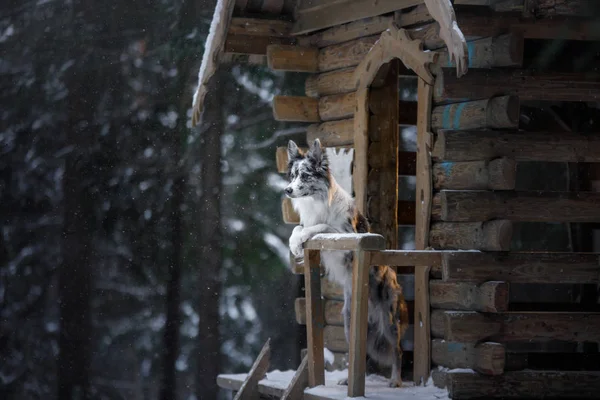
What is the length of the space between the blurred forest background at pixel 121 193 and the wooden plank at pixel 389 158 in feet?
21.9

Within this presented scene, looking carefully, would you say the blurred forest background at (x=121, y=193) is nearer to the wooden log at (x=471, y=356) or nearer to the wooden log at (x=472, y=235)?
the wooden log at (x=472, y=235)

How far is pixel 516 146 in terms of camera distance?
9.41 m

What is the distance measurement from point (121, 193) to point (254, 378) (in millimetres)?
7677

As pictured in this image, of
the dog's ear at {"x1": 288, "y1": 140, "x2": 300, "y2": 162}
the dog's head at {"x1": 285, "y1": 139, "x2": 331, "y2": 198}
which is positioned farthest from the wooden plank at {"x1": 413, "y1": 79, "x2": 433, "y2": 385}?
the dog's ear at {"x1": 288, "y1": 140, "x2": 300, "y2": 162}

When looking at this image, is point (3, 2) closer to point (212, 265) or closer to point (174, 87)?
point (174, 87)

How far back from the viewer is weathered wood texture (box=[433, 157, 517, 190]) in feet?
30.3

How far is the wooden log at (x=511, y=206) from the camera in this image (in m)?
9.35

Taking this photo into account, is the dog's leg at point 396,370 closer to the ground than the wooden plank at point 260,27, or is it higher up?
closer to the ground

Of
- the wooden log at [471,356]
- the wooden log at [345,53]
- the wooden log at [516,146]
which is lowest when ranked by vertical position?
the wooden log at [471,356]

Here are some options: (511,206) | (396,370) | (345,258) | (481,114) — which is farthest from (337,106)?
(396,370)

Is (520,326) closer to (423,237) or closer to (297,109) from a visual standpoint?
(423,237)

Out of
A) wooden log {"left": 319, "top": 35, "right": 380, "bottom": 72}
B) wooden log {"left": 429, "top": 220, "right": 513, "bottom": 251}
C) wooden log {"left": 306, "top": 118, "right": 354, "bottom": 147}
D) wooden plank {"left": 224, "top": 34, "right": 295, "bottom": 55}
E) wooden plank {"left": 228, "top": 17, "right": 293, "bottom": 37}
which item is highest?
wooden plank {"left": 228, "top": 17, "right": 293, "bottom": 37}

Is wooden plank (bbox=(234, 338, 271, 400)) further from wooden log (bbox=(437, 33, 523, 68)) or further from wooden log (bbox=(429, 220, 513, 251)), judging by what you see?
wooden log (bbox=(437, 33, 523, 68))

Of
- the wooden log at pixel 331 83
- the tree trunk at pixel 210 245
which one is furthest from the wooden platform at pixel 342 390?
the tree trunk at pixel 210 245
